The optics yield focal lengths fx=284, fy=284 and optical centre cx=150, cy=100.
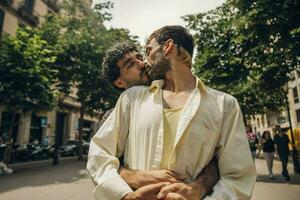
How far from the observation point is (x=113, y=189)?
1516 millimetres

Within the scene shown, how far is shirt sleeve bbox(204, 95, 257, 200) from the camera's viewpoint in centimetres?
154

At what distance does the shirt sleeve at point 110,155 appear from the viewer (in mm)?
1525

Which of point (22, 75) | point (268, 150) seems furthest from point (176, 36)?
point (22, 75)

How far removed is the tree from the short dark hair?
11.8 metres

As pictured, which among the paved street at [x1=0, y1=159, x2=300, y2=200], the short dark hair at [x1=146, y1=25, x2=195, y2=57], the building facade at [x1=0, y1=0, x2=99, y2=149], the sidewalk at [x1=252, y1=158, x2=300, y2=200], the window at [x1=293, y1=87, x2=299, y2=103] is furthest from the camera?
the window at [x1=293, y1=87, x2=299, y2=103]

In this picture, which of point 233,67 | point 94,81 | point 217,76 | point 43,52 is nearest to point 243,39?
point 233,67

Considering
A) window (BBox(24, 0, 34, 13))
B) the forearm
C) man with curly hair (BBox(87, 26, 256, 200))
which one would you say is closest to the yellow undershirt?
man with curly hair (BBox(87, 26, 256, 200))

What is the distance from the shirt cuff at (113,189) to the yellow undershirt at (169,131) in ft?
0.79

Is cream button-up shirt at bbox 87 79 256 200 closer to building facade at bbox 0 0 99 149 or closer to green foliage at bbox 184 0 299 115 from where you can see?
green foliage at bbox 184 0 299 115

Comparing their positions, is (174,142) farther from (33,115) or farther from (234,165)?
(33,115)

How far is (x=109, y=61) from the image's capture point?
2570 millimetres

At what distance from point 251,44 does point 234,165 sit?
8740mm

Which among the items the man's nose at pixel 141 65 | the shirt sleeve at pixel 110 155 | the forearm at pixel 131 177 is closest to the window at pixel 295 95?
the man's nose at pixel 141 65

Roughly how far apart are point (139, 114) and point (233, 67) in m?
10.00
